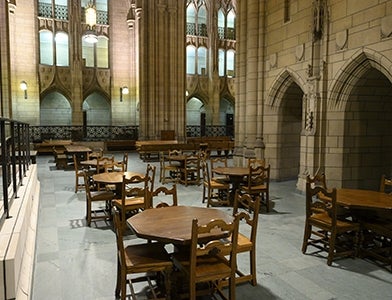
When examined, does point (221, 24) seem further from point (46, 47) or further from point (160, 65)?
point (46, 47)

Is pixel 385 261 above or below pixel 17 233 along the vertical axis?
below

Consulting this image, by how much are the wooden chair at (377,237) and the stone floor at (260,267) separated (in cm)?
14

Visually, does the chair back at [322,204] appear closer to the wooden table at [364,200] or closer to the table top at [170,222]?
the wooden table at [364,200]

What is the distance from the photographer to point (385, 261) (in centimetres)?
396

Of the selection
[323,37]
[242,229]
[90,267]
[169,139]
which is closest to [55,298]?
[90,267]

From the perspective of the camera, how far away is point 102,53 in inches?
842

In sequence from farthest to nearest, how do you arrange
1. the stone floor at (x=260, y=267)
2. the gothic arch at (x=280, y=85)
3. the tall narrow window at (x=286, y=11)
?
1. the tall narrow window at (x=286, y=11)
2. the gothic arch at (x=280, y=85)
3. the stone floor at (x=260, y=267)

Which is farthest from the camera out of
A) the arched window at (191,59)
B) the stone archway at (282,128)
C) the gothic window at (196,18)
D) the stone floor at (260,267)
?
the arched window at (191,59)

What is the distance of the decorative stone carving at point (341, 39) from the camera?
698 centimetres

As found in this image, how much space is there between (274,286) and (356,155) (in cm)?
518

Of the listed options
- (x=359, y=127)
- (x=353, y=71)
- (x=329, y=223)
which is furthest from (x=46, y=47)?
(x=329, y=223)

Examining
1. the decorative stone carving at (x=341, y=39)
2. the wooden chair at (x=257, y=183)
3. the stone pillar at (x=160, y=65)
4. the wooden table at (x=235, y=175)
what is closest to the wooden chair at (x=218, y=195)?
the wooden table at (x=235, y=175)

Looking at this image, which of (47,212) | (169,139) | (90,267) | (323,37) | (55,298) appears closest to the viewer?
(55,298)

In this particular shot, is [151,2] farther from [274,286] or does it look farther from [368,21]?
[274,286]
